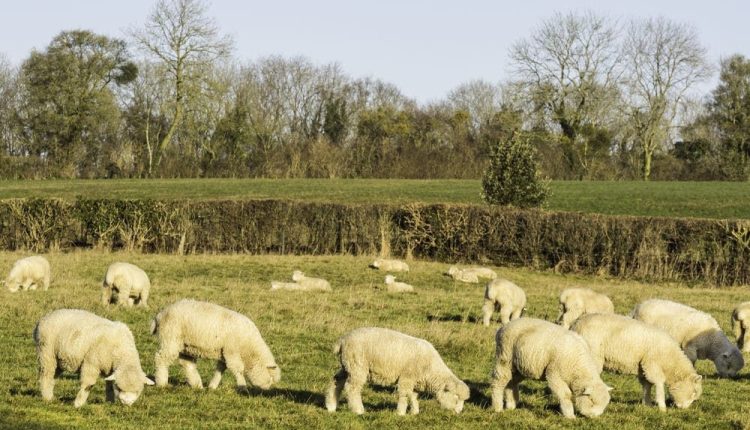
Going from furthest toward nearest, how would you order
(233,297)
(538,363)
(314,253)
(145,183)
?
(145,183) → (314,253) → (233,297) → (538,363)

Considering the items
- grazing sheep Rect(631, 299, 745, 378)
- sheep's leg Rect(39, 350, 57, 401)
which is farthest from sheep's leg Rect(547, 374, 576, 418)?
sheep's leg Rect(39, 350, 57, 401)

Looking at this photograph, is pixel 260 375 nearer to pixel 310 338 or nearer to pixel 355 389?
pixel 355 389

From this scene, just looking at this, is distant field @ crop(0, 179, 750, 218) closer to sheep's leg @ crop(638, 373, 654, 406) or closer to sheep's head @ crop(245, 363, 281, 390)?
sheep's leg @ crop(638, 373, 654, 406)

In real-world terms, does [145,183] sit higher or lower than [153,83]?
lower

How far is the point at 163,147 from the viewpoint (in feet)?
261

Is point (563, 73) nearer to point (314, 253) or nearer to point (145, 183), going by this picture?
point (145, 183)

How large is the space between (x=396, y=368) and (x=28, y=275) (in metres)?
14.9

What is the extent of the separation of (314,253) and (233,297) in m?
12.5

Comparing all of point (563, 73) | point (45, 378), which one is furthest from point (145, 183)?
point (45, 378)

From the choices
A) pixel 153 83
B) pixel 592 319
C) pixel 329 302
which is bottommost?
pixel 329 302

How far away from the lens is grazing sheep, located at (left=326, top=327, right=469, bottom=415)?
1070 centimetres

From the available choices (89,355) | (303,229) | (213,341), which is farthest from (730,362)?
(303,229)

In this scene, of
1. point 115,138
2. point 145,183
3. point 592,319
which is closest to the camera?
point 592,319

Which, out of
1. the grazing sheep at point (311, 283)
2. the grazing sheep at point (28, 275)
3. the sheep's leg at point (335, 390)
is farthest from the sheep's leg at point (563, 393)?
the grazing sheep at point (28, 275)
